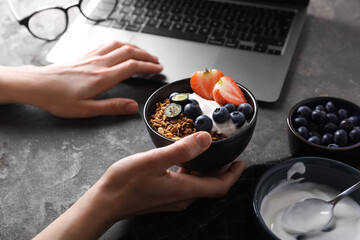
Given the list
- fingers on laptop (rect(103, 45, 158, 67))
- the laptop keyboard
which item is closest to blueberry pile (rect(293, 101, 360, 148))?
the laptop keyboard

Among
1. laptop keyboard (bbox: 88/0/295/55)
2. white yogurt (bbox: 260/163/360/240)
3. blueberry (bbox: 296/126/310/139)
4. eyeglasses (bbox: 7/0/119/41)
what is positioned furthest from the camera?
eyeglasses (bbox: 7/0/119/41)

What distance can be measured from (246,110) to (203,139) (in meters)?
0.12

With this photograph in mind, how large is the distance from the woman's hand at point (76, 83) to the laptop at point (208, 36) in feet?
0.24

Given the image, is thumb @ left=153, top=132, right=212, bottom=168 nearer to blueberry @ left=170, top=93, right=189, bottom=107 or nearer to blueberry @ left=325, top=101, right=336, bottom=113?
blueberry @ left=170, top=93, right=189, bottom=107

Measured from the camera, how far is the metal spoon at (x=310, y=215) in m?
0.71

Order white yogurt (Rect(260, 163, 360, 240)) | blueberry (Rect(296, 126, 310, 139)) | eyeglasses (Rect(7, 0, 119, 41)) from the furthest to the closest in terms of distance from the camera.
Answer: eyeglasses (Rect(7, 0, 119, 41)), blueberry (Rect(296, 126, 310, 139)), white yogurt (Rect(260, 163, 360, 240))

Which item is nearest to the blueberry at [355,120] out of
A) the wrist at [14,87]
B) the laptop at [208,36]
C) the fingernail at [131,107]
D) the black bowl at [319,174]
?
the black bowl at [319,174]

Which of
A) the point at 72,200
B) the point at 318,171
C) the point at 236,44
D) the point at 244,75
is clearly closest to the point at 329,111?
the point at 318,171

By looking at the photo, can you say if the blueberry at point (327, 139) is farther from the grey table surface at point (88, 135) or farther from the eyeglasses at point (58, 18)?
the eyeglasses at point (58, 18)

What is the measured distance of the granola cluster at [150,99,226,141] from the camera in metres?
0.79

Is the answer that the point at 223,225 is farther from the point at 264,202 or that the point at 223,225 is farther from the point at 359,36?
the point at 359,36

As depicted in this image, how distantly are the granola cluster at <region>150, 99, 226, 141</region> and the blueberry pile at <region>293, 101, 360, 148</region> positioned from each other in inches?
6.6

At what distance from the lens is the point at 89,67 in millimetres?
1070

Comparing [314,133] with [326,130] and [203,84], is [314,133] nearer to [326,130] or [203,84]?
[326,130]
